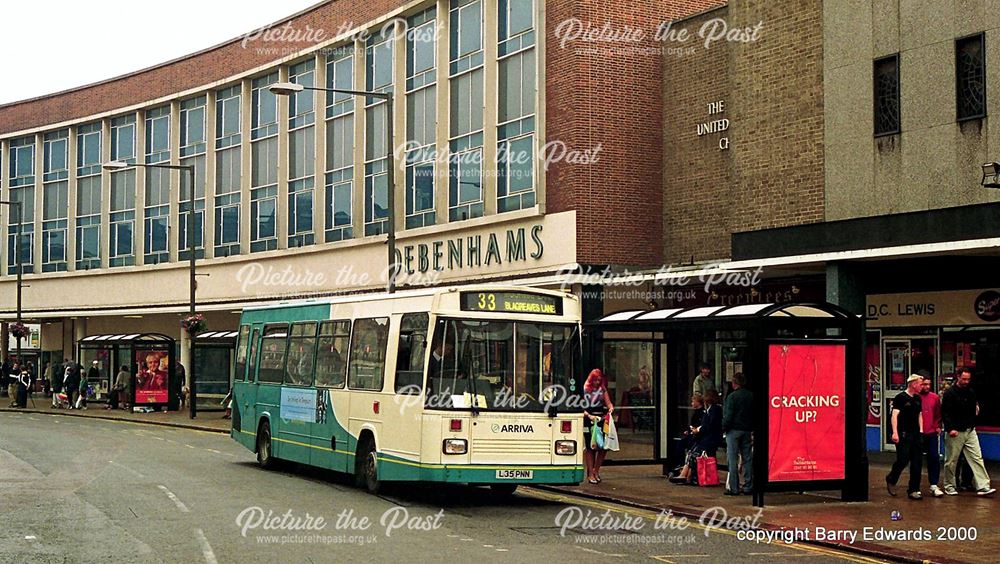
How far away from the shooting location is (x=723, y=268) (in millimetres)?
26266

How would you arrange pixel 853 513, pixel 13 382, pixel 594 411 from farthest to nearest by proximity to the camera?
pixel 13 382
pixel 594 411
pixel 853 513

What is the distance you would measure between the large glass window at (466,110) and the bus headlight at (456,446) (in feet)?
62.3

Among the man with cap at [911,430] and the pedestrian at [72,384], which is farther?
the pedestrian at [72,384]

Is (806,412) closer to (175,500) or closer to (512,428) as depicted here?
(512,428)

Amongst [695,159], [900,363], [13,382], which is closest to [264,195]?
[13,382]

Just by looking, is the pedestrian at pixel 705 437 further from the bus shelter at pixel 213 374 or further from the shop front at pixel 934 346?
the bus shelter at pixel 213 374

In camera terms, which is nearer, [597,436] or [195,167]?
[597,436]

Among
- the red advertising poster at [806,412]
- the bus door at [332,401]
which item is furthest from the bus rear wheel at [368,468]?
the red advertising poster at [806,412]

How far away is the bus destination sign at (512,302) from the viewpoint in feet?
59.8

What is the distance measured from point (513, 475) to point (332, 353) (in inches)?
172

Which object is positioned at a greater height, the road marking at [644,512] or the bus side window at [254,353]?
the bus side window at [254,353]

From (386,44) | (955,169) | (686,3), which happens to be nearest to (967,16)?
(955,169)

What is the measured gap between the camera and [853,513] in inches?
695

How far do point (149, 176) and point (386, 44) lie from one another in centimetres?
1941
